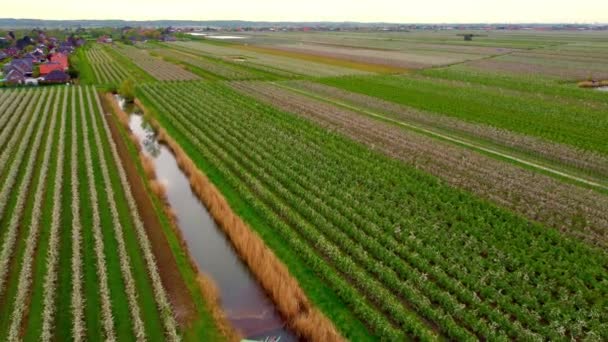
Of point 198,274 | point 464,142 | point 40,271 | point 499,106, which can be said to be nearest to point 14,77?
point 40,271

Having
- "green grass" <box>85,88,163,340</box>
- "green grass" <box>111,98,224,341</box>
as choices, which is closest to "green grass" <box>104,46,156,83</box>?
"green grass" <box>85,88,163,340</box>

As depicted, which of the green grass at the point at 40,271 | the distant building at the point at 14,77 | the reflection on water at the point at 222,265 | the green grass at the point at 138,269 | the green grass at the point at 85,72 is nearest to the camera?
the green grass at the point at 40,271

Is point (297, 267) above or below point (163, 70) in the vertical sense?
below

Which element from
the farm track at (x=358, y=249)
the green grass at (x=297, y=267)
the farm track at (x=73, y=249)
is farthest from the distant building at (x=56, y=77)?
the green grass at (x=297, y=267)

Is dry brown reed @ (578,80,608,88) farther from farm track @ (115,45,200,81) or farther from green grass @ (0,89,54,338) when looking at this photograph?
green grass @ (0,89,54,338)

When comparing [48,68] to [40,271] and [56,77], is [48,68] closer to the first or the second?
[56,77]

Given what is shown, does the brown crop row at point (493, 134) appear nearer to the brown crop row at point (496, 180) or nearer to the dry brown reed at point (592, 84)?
the brown crop row at point (496, 180)

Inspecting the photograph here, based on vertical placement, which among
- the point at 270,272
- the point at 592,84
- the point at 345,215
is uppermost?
the point at 592,84

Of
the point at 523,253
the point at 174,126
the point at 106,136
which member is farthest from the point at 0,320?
the point at 174,126
